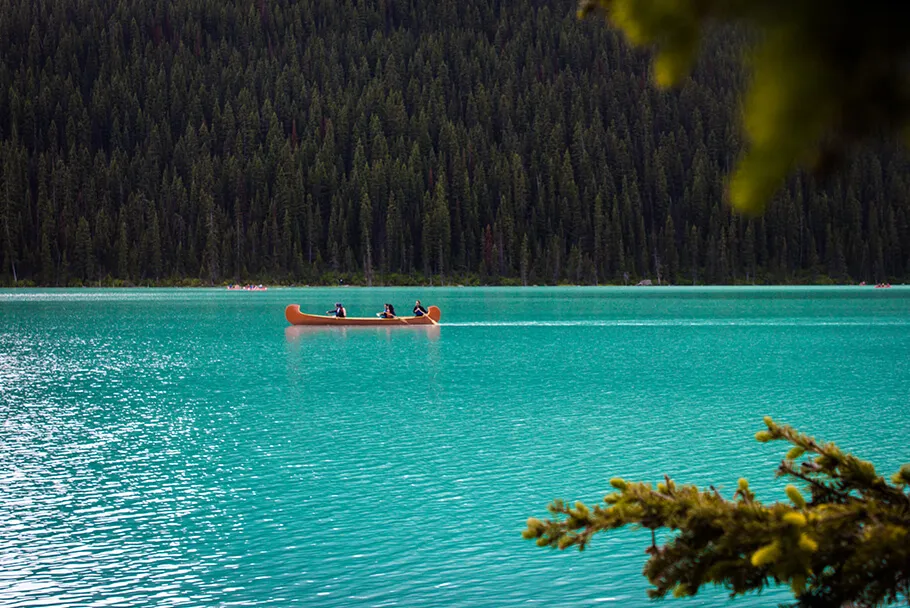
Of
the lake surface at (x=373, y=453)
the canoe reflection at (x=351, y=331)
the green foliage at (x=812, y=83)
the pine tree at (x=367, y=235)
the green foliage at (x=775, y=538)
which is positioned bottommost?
the lake surface at (x=373, y=453)

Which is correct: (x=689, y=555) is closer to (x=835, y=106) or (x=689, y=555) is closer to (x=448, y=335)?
(x=835, y=106)

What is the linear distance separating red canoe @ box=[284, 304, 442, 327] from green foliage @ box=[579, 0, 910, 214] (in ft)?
209

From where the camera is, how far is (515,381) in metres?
36.1

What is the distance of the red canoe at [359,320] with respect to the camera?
66.7 metres

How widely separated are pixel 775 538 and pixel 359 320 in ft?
215

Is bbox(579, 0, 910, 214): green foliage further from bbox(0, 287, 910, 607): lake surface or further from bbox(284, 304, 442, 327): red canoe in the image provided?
bbox(284, 304, 442, 327): red canoe

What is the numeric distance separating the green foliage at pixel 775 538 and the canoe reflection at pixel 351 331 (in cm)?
5265

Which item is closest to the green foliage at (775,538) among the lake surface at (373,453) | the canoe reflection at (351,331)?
the lake surface at (373,453)

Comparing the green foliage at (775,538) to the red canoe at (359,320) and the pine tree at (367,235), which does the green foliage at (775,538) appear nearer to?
the red canoe at (359,320)

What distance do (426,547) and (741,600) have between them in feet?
15.0

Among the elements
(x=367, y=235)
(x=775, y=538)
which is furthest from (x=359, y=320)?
(x=367, y=235)

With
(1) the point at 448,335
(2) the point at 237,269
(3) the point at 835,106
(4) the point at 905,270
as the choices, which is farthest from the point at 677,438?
(4) the point at 905,270

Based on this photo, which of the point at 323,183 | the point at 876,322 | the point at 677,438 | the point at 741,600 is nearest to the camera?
the point at 741,600

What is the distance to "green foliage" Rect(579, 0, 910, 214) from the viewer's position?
1.78 meters
